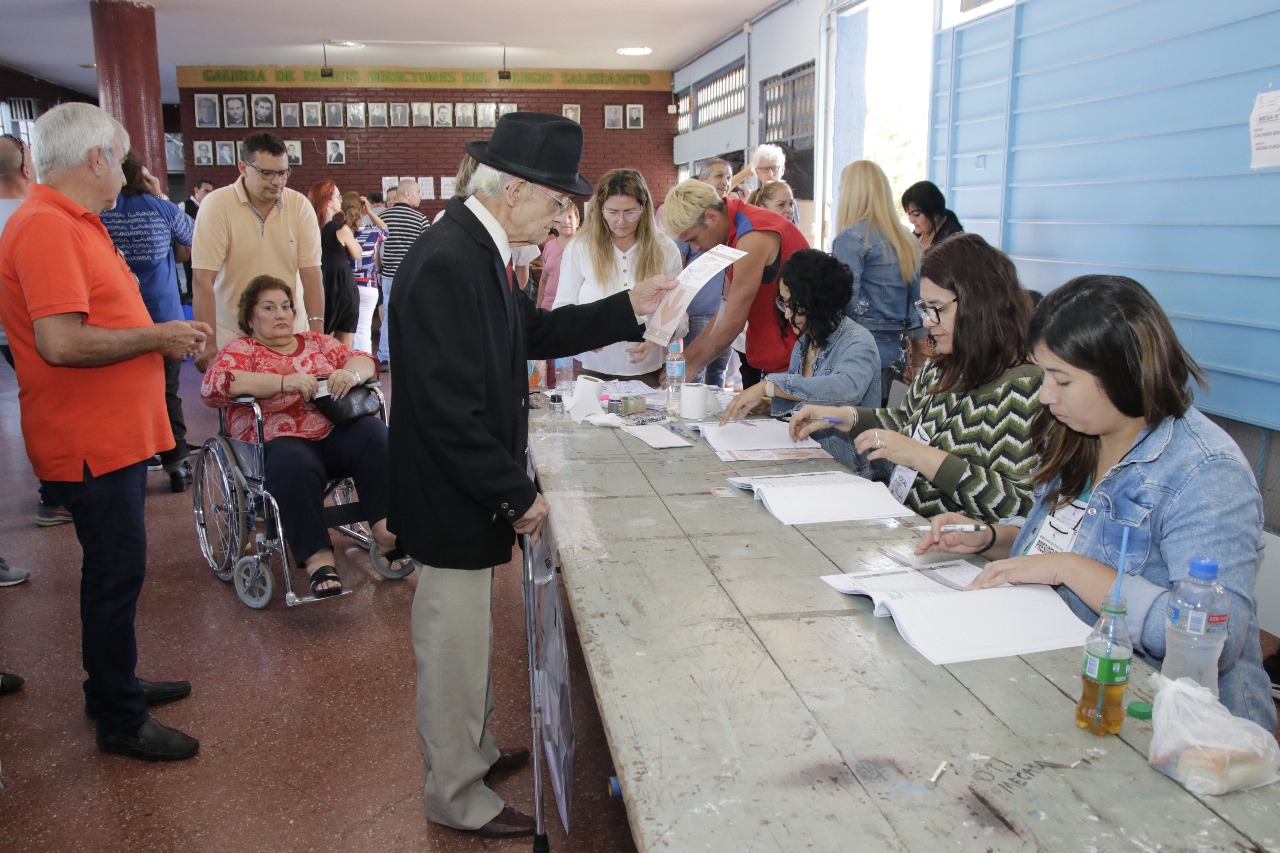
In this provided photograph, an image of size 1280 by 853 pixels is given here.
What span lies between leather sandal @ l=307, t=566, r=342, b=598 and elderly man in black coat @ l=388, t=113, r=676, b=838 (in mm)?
1373

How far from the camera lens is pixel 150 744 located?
2521mm

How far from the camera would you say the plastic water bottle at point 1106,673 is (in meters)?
1.17

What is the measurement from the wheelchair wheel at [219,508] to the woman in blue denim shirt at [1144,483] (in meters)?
2.84

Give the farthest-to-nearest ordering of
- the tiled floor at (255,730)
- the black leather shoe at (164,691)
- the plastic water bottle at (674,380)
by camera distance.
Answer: the plastic water bottle at (674,380), the black leather shoe at (164,691), the tiled floor at (255,730)

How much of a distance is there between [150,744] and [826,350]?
235cm

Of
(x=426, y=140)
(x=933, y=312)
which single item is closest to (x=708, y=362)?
(x=933, y=312)

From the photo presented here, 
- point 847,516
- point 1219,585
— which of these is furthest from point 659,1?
point 1219,585

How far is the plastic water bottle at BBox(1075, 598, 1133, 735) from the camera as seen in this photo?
117 centimetres

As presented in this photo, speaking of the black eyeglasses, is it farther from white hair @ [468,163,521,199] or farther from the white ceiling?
the white ceiling

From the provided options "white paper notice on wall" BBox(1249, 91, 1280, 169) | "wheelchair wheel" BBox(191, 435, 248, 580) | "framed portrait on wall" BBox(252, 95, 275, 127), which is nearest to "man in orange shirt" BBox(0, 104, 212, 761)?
"wheelchair wheel" BBox(191, 435, 248, 580)

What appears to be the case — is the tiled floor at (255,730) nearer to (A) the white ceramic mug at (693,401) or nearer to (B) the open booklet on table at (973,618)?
(A) the white ceramic mug at (693,401)

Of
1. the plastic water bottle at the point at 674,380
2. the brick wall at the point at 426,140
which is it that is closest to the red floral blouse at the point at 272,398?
the plastic water bottle at the point at 674,380

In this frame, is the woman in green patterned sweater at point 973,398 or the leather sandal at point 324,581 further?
the leather sandal at point 324,581

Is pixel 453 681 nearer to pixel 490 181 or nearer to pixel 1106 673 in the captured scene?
pixel 490 181
